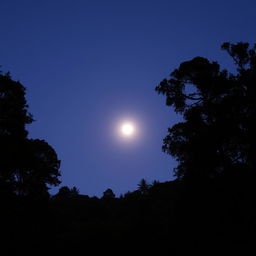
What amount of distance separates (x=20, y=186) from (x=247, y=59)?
1516 centimetres

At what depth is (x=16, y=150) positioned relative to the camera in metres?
14.0

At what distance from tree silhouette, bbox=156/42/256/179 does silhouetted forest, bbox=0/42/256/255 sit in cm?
5

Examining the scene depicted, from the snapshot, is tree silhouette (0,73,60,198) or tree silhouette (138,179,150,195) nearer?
tree silhouette (0,73,60,198)

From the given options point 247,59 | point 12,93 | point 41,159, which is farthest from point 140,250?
point 247,59

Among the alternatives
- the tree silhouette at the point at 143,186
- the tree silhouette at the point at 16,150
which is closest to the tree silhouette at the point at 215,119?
the tree silhouette at the point at 16,150

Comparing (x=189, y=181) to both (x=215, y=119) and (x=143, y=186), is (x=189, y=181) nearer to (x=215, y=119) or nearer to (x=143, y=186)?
(x=215, y=119)

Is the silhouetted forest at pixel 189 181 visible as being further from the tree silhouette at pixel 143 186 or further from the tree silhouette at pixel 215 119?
the tree silhouette at pixel 143 186

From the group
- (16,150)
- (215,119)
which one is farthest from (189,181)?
(16,150)

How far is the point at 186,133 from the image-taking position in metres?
16.0

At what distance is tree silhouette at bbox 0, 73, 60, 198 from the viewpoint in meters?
13.9

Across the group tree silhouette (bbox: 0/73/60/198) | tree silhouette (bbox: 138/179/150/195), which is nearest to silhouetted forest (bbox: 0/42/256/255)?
tree silhouette (bbox: 0/73/60/198)

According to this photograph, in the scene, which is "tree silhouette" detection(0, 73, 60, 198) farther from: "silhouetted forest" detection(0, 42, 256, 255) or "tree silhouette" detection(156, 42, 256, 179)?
"tree silhouette" detection(156, 42, 256, 179)

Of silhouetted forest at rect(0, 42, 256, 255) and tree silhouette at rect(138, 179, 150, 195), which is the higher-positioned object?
tree silhouette at rect(138, 179, 150, 195)

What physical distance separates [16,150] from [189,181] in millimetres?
9500
